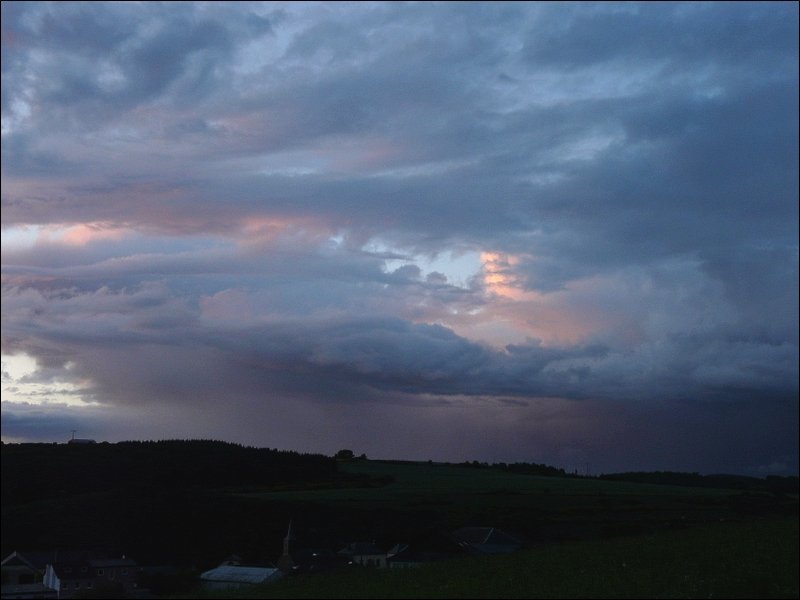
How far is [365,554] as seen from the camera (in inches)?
1113

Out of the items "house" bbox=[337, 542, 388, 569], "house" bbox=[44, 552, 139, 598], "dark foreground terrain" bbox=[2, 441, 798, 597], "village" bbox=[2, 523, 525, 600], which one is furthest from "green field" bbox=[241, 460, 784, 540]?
"house" bbox=[44, 552, 139, 598]

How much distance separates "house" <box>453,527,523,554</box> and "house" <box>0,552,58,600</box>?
632 inches

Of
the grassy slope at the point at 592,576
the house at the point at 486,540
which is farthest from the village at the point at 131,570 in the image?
the house at the point at 486,540

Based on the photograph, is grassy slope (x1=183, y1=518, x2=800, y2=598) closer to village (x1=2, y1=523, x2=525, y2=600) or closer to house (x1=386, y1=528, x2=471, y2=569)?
village (x1=2, y1=523, x2=525, y2=600)

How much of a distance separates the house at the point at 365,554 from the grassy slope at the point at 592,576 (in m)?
3.08

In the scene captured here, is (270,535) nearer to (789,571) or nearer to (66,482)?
(66,482)

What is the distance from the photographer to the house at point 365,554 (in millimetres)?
27688

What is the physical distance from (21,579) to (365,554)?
11963 millimetres

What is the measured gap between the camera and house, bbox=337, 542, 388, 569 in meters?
27.7

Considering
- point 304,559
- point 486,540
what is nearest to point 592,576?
point 304,559

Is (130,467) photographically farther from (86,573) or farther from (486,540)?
(486,540)

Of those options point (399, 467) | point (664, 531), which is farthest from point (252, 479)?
point (399, 467)

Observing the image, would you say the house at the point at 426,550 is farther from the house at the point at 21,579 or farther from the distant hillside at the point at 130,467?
the house at the point at 21,579

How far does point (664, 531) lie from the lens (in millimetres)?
41000
